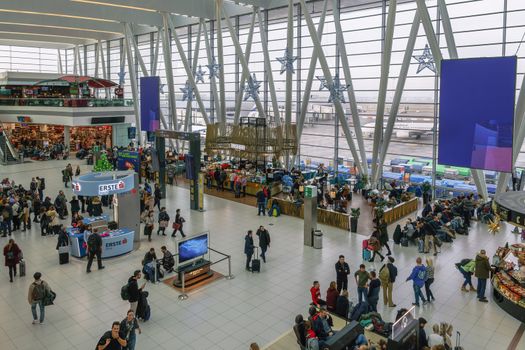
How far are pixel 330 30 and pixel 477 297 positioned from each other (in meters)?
20.4

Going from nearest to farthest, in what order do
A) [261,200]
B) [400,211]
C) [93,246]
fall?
[93,246] → [400,211] → [261,200]

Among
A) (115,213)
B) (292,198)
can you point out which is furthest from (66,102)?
(115,213)

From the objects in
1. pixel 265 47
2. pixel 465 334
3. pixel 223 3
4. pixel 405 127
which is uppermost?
pixel 223 3

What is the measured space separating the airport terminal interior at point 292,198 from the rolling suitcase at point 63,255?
0.35ft

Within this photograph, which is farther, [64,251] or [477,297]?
[64,251]

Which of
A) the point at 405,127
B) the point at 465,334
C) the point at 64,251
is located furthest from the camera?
the point at 405,127

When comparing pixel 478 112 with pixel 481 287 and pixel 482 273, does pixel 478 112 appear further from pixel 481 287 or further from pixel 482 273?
pixel 481 287

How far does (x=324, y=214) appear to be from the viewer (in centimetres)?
1934

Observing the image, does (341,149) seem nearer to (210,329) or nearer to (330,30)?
(330,30)

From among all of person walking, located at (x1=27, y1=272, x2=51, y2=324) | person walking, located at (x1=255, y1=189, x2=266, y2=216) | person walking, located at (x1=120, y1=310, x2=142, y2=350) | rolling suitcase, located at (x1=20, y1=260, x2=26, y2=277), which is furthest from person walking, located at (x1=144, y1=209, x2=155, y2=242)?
person walking, located at (x1=120, y1=310, x2=142, y2=350)

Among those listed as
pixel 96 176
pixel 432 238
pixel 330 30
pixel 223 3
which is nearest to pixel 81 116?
pixel 223 3

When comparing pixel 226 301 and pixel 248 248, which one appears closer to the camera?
pixel 226 301

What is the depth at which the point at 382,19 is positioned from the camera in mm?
26172

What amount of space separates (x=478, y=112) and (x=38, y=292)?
14.4 meters
